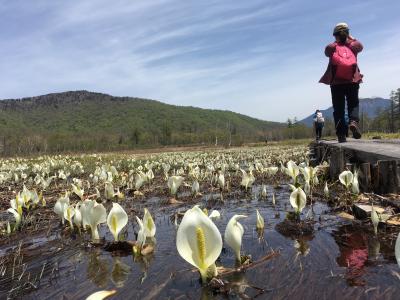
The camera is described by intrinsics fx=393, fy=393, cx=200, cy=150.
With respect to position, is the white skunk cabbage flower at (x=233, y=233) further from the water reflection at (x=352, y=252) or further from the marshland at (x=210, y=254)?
the water reflection at (x=352, y=252)

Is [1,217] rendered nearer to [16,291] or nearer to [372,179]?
[16,291]

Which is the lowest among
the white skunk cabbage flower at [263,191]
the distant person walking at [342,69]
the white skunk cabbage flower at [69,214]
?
the white skunk cabbage flower at [263,191]

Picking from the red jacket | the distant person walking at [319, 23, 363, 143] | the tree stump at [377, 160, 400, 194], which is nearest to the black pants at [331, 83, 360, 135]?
the distant person walking at [319, 23, 363, 143]

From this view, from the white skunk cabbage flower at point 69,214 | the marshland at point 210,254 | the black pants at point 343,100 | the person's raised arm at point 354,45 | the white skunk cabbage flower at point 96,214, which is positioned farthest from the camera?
the black pants at point 343,100

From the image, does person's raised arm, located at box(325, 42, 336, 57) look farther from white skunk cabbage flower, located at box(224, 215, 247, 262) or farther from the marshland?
white skunk cabbage flower, located at box(224, 215, 247, 262)

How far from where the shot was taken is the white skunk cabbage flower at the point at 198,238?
6.47 ft

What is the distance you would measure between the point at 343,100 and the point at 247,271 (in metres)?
6.04

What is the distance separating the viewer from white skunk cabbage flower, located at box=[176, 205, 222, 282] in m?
1.97

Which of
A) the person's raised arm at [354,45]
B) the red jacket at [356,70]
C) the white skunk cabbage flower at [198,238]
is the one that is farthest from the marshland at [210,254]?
the person's raised arm at [354,45]

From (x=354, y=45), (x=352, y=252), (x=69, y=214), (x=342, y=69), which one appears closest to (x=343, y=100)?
(x=342, y=69)

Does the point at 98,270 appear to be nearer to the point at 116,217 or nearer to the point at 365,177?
the point at 116,217

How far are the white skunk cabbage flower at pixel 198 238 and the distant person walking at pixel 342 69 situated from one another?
19.7 feet

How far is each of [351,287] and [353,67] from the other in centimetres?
591

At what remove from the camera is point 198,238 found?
6.48 feet
